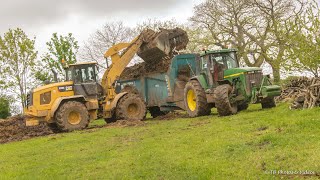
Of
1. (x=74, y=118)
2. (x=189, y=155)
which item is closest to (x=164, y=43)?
(x=74, y=118)

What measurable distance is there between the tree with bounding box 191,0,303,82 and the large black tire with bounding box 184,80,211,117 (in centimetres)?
1659

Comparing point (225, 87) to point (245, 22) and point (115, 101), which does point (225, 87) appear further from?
point (245, 22)

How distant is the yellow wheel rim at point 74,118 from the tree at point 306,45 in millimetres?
9785

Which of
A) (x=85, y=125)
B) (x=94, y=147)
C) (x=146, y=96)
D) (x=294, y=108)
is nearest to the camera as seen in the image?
(x=94, y=147)

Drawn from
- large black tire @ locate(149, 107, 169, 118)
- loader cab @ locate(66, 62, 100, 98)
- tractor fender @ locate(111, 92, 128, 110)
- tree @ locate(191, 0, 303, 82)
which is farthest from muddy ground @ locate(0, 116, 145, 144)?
tree @ locate(191, 0, 303, 82)

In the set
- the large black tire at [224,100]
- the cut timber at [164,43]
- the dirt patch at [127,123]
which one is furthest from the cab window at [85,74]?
the large black tire at [224,100]

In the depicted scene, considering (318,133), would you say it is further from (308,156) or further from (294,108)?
(294,108)

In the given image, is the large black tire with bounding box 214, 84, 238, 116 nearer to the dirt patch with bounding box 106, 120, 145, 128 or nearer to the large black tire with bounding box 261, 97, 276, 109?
the large black tire with bounding box 261, 97, 276, 109

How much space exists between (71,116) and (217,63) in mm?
6729

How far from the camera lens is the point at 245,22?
1489 inches

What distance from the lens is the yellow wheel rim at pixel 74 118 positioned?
776 inches

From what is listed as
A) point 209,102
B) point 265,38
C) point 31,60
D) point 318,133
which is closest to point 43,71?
point 31,60

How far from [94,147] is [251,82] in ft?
23.2

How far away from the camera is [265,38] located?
36.9 m
